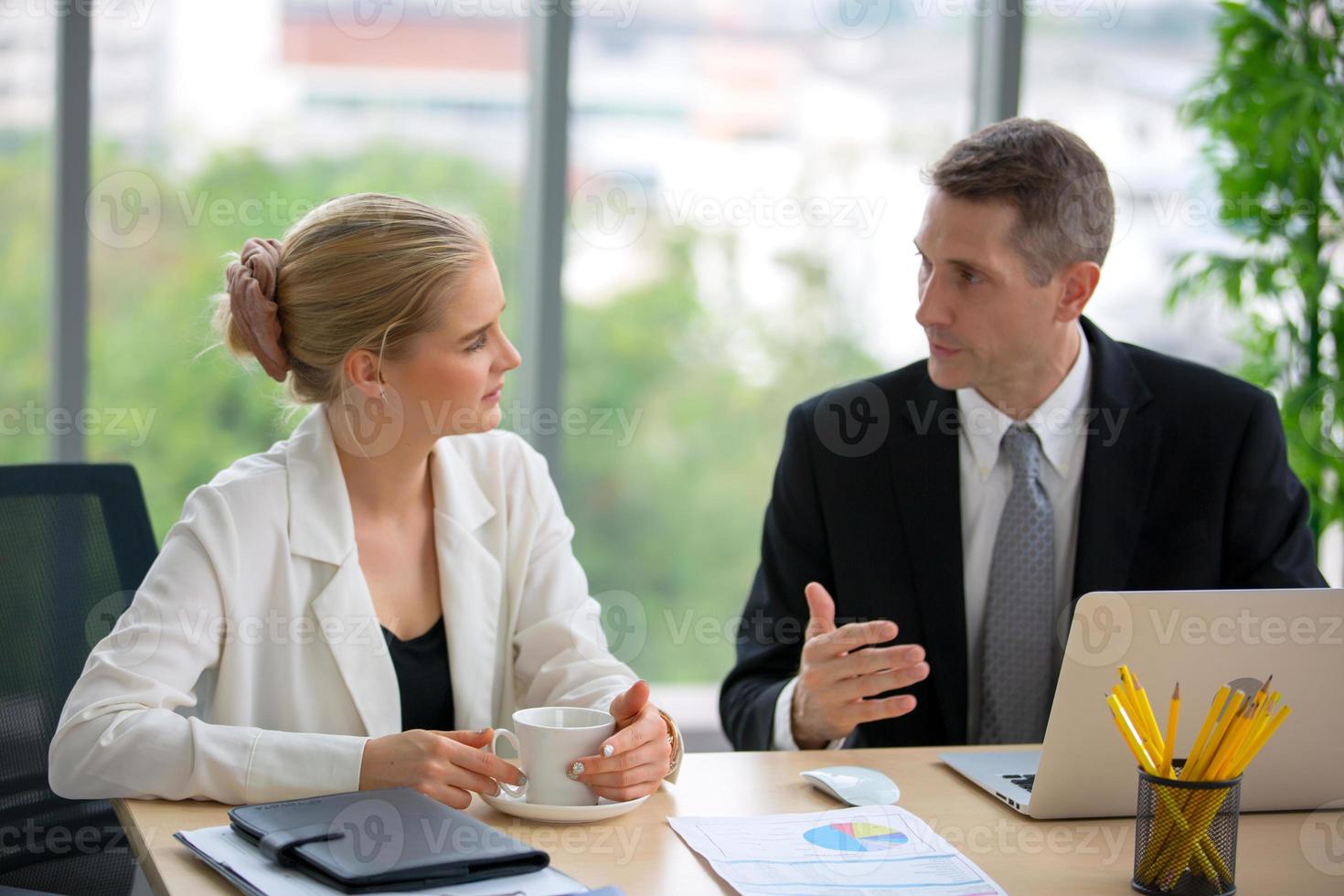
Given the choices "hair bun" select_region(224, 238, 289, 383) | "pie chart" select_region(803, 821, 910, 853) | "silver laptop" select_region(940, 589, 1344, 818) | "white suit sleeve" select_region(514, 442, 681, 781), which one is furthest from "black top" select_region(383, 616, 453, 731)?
"silver laptop" select_region(940, 589, 1344, 818)

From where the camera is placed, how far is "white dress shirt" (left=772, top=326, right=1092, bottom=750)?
212cm

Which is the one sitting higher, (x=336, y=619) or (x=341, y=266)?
(x=341, y=266)

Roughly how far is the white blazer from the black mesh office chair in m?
0.18

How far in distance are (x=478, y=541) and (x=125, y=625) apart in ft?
1.73

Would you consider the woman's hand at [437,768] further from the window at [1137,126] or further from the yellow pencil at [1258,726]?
the window at [1137,126]


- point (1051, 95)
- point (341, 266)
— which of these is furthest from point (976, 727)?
point (1051, 95)

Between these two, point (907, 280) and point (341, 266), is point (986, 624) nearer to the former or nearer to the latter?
point (341, 266)

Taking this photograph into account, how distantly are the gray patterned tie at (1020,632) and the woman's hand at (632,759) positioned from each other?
72 centimetres

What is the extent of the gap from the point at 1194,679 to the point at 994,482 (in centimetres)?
72

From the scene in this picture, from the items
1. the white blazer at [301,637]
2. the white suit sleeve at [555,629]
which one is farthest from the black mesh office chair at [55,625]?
the white suit sleeve at [555,629]

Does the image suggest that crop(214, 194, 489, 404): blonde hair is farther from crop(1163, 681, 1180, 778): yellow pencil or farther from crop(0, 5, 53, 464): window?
crop(0, 5, 53, 464): window

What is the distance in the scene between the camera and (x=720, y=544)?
11.7ft

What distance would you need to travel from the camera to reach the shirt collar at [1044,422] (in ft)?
7.10

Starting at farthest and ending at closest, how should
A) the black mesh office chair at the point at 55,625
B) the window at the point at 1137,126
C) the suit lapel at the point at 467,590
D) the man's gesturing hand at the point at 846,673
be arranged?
the window at the point at 1137,126 → the suit lapel at the point at 467,590 → the black mesh office chair at the point at 55,625 → the man's gesturing hand at the point at 846,673
